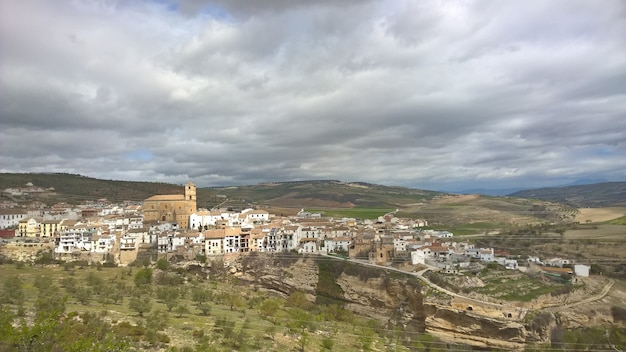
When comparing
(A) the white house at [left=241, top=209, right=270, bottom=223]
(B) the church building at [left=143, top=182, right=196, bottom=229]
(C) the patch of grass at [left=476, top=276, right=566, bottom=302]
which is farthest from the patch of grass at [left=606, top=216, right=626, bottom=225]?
(B) the church building at [left=143, top=182, right=196, bottom=229]

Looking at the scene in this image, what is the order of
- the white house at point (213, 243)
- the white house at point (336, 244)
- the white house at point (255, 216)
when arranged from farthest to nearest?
the white house at point (255, 216) < the white house at point (336, 244) < the white house at point (213, 243)

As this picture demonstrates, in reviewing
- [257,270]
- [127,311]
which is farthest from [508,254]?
[127,311]

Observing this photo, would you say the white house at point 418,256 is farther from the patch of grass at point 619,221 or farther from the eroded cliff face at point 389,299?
the patch of grass at point 619,221

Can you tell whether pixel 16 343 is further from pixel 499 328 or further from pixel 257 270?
pixel 257 270

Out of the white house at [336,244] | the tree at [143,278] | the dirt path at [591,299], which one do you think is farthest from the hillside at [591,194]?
the tree at [143,278]

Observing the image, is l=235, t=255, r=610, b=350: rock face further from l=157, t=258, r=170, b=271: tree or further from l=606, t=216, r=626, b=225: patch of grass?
l=606, t=216, r=626, b=225: patch of grass

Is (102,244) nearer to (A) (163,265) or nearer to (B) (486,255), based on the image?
(A) (163,265)
